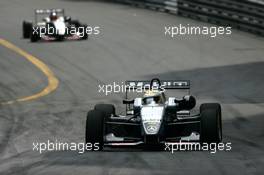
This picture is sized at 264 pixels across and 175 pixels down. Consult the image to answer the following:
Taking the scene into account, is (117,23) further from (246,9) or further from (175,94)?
(175,94)

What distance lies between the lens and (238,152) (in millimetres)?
18109

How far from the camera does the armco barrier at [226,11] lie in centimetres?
3675

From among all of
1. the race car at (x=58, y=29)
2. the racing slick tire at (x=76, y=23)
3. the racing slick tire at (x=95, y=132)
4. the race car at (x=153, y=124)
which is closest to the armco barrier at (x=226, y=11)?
the race car at (x=58, y=29)

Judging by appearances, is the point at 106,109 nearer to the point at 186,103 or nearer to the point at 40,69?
the point at 186,103

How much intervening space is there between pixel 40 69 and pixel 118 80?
3.54m

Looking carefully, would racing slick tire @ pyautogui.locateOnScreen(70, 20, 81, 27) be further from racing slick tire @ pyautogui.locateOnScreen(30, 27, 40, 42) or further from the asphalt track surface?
racing slick tire @ pyautogui.locateOnScreen(30, 27, 40, 42)

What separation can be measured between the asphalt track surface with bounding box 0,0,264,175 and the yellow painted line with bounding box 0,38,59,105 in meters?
0.21

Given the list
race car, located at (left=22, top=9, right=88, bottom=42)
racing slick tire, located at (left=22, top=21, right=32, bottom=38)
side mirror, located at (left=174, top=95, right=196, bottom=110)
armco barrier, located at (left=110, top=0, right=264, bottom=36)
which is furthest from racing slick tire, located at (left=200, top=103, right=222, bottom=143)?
racing slick tire, located at (left=22, top=21, right=32, bottom=38)

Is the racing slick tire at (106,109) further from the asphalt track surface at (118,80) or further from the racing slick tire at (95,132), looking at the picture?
the asphalt track surface at (118,80)

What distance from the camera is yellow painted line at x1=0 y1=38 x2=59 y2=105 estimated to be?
26.0 meters

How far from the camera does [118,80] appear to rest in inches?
1126

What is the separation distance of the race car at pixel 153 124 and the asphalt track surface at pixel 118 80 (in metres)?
0.34

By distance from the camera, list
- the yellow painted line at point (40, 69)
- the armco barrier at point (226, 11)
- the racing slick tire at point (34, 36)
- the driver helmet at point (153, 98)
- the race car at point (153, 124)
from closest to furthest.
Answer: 1. the race car at point (153, 124)
2. the driver helmet at point (153, 98)
3. the yellow painted line at point (40, 69)
4. the racing slick tire at point (34, 36)
5. the armco barrier at point (226, 11)

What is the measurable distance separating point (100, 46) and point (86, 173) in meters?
18.9
